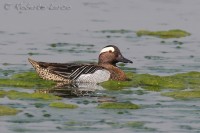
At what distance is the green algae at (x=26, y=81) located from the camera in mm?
24156

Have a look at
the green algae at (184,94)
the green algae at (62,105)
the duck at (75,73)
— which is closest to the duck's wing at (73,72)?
the duck at (75,73)

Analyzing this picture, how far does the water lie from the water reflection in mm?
569

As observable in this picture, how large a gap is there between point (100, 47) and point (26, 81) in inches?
269

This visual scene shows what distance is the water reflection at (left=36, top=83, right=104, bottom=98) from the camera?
23.4m

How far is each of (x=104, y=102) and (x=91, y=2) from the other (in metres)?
20.3

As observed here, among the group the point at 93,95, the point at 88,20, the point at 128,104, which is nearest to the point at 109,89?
the point at 93,95

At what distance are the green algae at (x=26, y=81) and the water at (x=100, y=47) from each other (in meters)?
0.61

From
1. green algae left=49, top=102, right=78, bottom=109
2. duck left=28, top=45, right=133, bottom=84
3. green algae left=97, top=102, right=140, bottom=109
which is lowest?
green algae left=97, top=102, right=140, bottom=109

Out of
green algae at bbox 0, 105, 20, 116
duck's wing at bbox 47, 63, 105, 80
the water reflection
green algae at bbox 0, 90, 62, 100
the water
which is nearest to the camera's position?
the water

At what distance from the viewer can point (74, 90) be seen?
24.2 meters

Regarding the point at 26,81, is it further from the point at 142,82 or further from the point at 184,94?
the point at 184,94

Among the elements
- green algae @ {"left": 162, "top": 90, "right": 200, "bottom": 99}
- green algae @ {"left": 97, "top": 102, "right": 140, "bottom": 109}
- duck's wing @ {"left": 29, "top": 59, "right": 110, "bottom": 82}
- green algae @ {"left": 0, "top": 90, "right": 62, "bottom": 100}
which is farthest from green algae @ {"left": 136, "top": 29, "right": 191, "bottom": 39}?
green algae @ {"left": 97, "top": 102, "right": 140, "bottom": 109}

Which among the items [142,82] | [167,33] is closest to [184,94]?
[142,82]

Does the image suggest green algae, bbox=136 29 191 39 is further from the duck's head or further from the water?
the duck's head
